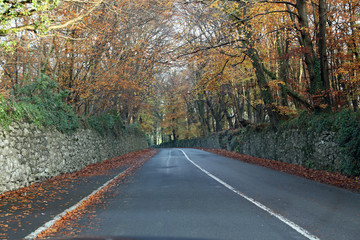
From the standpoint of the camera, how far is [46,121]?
41.8ft

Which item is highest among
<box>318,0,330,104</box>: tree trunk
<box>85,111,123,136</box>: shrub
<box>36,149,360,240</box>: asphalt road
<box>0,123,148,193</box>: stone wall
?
<box>318,0,330,104</box>: tree trunk

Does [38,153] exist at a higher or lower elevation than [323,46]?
lower

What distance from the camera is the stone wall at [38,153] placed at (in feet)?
30.2

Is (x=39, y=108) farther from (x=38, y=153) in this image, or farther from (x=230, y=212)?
(x=230, y=212)

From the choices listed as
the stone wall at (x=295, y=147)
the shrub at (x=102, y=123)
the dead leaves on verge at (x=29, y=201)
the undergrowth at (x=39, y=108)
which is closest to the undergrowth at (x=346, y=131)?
the stone wall at (x=295, y=147)

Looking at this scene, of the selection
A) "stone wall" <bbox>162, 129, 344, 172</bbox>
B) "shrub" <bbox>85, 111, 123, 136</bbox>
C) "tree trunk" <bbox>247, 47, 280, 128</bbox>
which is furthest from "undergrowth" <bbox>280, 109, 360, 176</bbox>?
"shrub" <bbox>85, 111, 123, 136</bbox>

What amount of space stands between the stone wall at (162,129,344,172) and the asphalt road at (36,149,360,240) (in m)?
3.28

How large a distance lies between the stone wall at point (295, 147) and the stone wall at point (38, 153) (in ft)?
37.6

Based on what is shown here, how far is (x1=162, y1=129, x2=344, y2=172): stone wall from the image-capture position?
12703 millimetres

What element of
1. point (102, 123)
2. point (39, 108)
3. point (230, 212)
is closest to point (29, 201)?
point (230, 212)

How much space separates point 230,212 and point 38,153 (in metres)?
8.08

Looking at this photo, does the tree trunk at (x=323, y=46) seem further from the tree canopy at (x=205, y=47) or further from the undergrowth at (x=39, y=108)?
the undergrowth at (x=39, y=108)

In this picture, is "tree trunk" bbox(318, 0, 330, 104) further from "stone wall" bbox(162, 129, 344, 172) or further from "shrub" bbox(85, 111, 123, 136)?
"shrub" bbox(85, 111, 123, 136)

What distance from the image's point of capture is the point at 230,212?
6.42m
